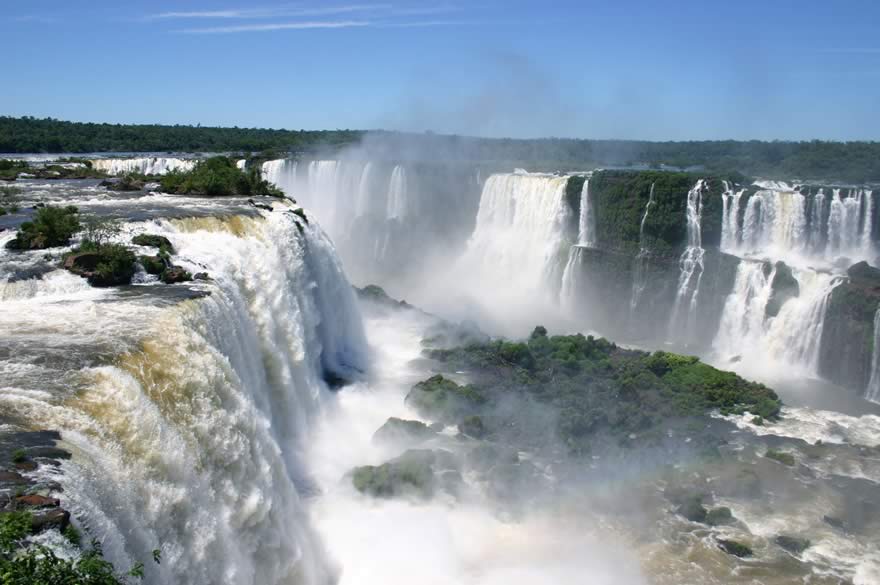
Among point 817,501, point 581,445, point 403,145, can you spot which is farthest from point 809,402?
point 403,145

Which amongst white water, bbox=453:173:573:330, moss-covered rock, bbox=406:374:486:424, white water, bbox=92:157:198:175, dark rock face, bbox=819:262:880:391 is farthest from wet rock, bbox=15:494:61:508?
white water, bbox=92:157:198:175

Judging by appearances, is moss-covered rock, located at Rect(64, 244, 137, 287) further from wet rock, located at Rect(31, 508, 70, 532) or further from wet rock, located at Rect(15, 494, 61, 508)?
wet rock, located at Rect(31, 508, 70, 532)

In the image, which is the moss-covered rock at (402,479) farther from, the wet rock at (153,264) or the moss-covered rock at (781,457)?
the moss-covered rock at (781,457)

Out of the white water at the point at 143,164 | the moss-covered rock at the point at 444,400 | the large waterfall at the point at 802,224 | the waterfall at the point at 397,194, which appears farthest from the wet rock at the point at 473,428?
the white water at the point at 143,164

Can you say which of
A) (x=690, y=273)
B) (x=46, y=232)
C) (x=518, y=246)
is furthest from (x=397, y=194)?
(x=46, y=232)

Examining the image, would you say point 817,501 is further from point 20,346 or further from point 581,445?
point 20,346

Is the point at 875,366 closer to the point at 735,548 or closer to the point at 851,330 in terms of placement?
the point at 851,330
